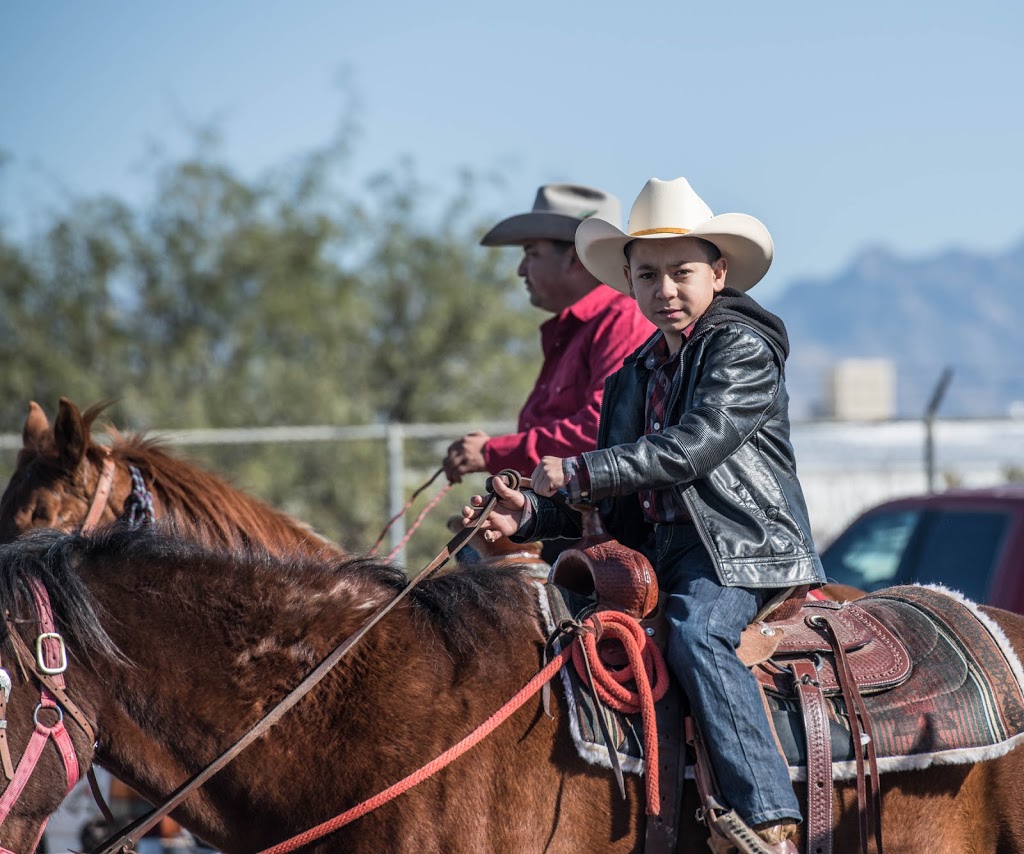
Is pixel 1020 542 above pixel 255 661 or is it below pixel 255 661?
below

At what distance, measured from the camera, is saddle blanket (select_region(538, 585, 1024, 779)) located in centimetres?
263

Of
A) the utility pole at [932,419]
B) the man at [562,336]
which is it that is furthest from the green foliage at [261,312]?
the man at [562,336]

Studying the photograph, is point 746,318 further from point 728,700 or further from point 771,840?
point 771,840

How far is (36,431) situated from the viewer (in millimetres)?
4602

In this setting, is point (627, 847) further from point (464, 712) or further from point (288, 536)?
point (288, 536)

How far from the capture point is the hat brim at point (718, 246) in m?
2.96

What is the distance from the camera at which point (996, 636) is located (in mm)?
3027

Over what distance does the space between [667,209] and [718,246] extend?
166 mm

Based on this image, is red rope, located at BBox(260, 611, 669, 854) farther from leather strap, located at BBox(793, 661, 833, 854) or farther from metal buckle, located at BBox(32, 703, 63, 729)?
metal buckle, located at BBox(32, 703, 63, 729)

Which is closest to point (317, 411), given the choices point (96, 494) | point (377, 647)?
point (96, 494)

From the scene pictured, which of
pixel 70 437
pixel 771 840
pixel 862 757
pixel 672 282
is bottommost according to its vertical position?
pixel 771 840

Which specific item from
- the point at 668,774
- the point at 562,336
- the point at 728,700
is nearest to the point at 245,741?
the point at 668,774

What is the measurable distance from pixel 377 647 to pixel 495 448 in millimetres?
2037

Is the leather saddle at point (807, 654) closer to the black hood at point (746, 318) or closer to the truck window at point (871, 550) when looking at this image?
the black hood at point (746, 318)
